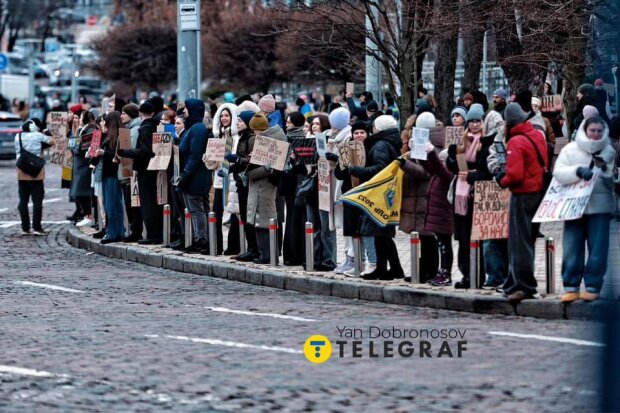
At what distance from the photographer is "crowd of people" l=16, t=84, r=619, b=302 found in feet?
42.2

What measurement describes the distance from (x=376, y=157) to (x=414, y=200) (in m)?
0.61

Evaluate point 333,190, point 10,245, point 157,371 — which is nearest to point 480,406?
point 157,371

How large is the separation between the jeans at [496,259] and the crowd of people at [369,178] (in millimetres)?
11

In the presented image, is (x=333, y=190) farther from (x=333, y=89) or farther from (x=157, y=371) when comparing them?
(x=333, y=89)

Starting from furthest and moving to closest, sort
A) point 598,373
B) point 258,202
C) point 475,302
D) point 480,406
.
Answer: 1. point 258,202
2. point 475,302
3. point 480,406
4. point 598,373

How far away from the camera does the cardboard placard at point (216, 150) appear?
17.9 m

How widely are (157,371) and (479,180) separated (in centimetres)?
500

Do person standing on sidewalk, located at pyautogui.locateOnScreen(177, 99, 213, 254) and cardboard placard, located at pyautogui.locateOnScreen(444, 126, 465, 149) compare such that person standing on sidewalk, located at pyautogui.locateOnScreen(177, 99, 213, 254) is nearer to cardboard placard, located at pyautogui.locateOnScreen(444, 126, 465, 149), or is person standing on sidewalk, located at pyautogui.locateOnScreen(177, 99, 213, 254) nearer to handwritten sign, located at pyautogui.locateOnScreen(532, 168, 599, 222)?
cardboard placard, located at pyautogui.locateOnScreen(444, 126, 465, 149)

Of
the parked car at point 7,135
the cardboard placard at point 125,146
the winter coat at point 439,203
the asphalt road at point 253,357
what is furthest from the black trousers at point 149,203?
the parked car at point 7,135

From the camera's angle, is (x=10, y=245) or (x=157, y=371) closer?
(x=157, y=371)

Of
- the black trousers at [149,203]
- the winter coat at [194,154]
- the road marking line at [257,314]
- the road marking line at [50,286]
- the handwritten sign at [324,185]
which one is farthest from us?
the black trousers at [149,203]

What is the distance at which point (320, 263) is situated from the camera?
1639cm

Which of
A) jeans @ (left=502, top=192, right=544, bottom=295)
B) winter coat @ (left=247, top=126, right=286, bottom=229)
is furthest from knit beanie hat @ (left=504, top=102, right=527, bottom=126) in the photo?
winter coat @ (left=247, top=126, right=286, bottom=229)

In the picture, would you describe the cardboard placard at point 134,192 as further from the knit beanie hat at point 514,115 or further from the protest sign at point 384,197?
the knit beanie hat at point 514,115
